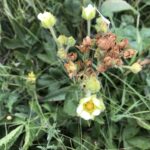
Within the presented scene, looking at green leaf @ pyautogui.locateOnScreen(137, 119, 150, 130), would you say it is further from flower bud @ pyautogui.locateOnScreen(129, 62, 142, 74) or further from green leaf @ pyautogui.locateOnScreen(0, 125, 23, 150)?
green leaf @ pyautogui.locateOnScreen(0, 125, 23, 150)

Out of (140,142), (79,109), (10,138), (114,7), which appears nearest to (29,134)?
(10,138)

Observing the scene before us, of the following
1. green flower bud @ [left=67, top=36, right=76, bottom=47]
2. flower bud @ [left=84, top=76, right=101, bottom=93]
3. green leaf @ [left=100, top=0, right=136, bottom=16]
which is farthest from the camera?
green leaf @ [left=100, top=0, right=136, bottom=16]

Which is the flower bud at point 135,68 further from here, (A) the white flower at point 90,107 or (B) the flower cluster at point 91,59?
(A) the white flower at point 90,107

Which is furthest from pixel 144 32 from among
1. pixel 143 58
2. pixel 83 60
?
pixel 83 60

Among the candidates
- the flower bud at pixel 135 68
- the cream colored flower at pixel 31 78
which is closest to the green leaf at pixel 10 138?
the cream colored flower at pixel 31 78

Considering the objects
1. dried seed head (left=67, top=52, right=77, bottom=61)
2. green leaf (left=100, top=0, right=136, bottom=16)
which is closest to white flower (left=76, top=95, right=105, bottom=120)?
dried seed head (left=67, top=52, right=77, bottom=61)

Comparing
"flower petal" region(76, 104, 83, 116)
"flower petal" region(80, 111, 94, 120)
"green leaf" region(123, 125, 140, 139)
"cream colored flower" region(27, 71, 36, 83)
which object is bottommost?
"green leaf" region(123, 125, 140, 139)

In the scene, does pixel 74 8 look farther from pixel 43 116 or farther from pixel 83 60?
pixel 43 116
